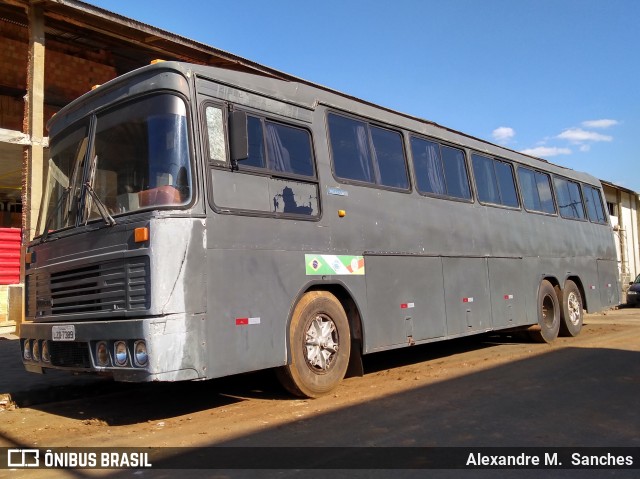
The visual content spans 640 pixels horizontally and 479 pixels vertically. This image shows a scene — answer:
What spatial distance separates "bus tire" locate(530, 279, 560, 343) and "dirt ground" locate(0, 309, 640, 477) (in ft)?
7.41

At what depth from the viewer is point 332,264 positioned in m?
6.37

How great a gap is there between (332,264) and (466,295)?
3138mm

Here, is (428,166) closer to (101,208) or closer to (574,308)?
(101,208)

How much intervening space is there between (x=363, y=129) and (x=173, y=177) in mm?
3081

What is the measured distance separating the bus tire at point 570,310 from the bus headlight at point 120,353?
30.4 ft

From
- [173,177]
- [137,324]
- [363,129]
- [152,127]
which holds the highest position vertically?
[363,129]

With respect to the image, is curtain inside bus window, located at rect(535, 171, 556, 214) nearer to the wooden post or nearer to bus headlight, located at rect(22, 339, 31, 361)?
bus headlight, located at rect(22, 339, 31, 361)

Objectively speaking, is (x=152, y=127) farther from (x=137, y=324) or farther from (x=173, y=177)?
(x=137, y=324)

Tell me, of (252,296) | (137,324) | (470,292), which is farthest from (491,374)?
(137,324)

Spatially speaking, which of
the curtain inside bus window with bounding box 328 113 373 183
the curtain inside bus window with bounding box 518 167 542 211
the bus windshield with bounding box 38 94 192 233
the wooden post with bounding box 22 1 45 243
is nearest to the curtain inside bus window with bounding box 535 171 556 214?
the curtain inside bus window with bounding box 518 167 542 211

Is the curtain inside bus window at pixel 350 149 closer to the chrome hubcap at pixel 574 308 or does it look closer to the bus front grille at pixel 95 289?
the bus front grille at pixel 95 289

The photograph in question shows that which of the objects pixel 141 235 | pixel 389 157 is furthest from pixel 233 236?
pixel 389 157

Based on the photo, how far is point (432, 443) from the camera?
4.53 meters

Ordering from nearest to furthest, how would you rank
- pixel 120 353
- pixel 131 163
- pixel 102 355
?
pixel 120 353, pixel 102 355, pixel 131 163
